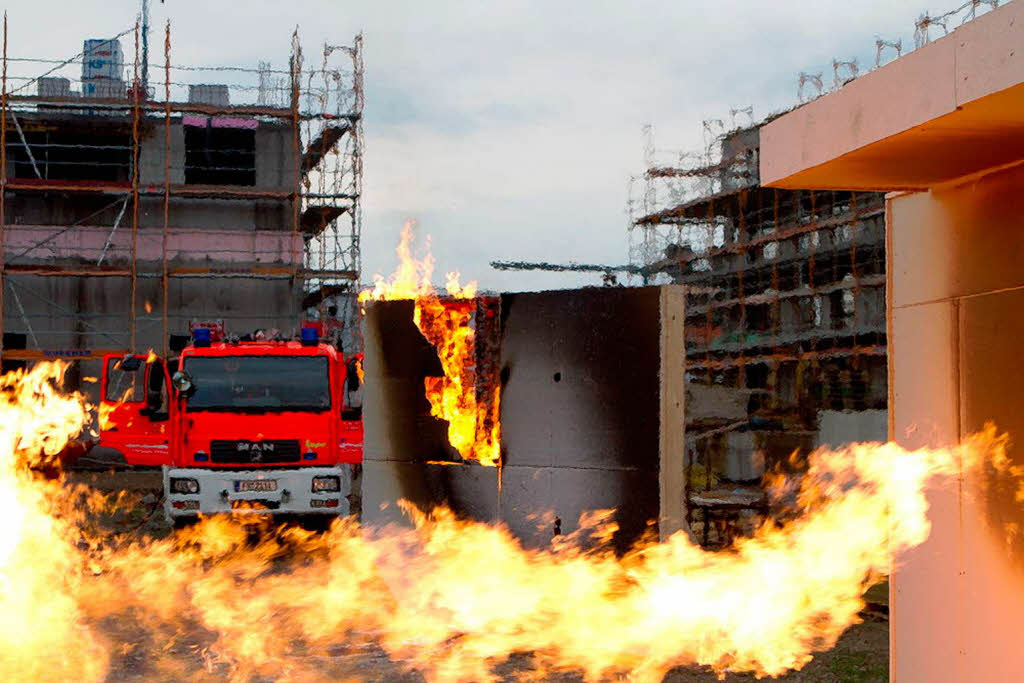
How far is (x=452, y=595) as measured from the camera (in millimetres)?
11172

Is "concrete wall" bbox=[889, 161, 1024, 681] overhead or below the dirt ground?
overhead

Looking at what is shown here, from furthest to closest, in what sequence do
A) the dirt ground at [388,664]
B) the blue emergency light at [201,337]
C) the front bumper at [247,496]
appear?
1. the blue emergency light at [201,337]
2. the front bumper at [247,496]
3. the dirt ground at [388,664]

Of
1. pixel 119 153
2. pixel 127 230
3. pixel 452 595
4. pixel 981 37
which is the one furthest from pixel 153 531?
pixel 119 153

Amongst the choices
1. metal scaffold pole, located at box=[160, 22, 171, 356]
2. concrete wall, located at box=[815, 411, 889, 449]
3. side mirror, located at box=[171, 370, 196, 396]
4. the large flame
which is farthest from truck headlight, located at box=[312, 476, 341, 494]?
metal scaffold pole, located at box=[160, 22, 171, 356]

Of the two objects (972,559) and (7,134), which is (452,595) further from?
(7,134)

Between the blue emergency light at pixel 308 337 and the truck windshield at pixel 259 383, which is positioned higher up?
the blue emergency light at pixel 308 337

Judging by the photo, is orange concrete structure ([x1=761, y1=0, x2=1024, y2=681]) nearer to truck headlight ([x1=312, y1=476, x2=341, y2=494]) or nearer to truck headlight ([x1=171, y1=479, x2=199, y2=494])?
truck headlight ([x1=312, y1=476, x2=341, y2=494])

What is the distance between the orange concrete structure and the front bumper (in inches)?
373

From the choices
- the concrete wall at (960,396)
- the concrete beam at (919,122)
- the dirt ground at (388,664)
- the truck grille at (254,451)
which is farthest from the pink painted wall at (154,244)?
the concrete beam at (919,122)

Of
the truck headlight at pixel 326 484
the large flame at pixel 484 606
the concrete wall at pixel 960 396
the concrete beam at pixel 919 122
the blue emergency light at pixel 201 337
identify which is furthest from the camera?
the blue emergency light at pixel 201 337

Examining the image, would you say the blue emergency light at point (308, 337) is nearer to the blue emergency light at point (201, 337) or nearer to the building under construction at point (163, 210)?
the blue emergency light at point (201, 337)

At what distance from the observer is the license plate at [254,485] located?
14.9 meters

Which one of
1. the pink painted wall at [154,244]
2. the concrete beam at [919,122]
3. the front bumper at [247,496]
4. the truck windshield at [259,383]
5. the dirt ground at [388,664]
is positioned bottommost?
the dirt ground at [388,664]

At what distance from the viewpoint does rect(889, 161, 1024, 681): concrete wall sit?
577 centimetres
